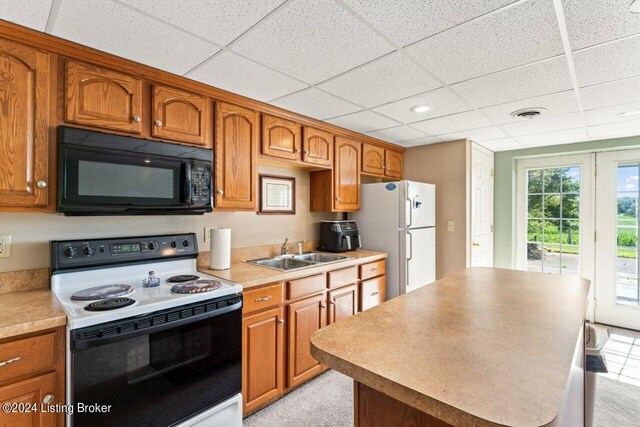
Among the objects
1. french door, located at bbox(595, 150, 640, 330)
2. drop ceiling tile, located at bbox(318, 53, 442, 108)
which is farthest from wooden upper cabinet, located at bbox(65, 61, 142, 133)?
french door, located at bbox(595, 150, 640, 330)

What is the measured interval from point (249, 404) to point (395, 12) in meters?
2.27

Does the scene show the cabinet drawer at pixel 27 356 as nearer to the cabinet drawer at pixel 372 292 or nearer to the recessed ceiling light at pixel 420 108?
the cabinet drawer at pixel 372 292

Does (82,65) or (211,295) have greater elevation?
(82,65)

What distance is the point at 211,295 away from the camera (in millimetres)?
1725

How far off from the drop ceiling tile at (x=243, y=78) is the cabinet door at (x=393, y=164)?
1886 mm

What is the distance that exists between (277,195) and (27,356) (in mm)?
2011

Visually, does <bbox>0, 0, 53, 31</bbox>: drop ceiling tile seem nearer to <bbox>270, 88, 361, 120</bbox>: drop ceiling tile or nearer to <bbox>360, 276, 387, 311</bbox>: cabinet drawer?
<bbox>270, 88, 361, 120</bbox>: drop ceiling tile

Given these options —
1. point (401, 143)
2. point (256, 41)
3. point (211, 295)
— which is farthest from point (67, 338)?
point (401, 143)

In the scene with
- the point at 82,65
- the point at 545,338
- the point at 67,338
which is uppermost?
the point at 82,65

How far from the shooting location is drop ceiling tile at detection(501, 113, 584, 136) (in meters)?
2.79

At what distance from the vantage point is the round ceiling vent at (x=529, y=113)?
100 inches

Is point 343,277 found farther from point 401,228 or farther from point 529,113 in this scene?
point 529,113

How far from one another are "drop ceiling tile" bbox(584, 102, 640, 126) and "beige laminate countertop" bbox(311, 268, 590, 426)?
1.83m

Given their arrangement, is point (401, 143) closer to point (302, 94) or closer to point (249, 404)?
point (302, 94)
